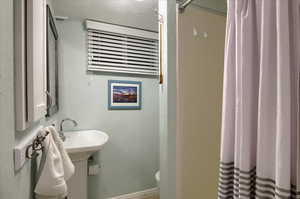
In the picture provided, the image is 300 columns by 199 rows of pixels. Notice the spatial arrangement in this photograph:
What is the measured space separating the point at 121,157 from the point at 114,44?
1.52m

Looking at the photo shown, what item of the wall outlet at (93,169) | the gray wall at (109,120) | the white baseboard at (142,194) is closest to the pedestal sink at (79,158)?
the wall outlet at (93,169)

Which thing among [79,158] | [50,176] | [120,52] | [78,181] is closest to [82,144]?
[79,158]

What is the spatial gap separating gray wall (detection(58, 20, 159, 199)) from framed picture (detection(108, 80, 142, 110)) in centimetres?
6

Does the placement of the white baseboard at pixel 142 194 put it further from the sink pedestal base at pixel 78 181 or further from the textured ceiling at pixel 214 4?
the textured ceiling at pixel 214 4

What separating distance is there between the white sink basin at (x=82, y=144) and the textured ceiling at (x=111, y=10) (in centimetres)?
138

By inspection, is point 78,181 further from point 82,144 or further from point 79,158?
point 82,144

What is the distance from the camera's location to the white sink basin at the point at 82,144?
1.48m

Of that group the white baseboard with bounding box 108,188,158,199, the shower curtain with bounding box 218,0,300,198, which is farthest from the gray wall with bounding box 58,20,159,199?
the shower curtain with bounding box 218,0,300,198

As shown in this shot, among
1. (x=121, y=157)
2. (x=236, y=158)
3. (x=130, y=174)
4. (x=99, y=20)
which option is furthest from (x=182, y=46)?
(x=130, y=174)

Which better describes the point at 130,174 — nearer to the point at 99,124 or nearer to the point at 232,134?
the point at 99,124

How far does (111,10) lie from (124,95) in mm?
1031

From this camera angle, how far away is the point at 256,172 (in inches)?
23.6

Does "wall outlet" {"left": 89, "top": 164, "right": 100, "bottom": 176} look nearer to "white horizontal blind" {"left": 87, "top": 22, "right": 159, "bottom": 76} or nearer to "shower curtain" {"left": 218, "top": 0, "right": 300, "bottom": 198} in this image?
"white horizontal blind" {"left": 87, "top": 22, "right": 159, "bottom": 76}

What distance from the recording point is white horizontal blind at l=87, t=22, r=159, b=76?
2094 mm
